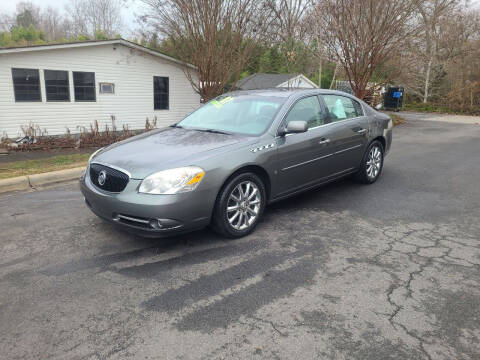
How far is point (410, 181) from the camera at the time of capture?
6.62 metres

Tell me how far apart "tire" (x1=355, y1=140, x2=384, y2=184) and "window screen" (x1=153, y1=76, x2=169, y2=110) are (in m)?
11.8

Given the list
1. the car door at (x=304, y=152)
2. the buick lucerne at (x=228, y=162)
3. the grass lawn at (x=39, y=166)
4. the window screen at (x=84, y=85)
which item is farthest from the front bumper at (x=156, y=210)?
the window screen at (x=84, y=85)

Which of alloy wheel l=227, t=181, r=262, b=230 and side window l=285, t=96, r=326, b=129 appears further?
side window l=285, t=96, r=326, b=129

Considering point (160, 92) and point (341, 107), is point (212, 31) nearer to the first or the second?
point (160, 92)

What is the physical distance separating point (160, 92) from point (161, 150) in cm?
1293

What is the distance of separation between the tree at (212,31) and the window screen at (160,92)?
2223 mm

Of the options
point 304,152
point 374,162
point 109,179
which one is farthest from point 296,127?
point 374,162

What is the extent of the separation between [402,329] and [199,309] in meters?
1.45

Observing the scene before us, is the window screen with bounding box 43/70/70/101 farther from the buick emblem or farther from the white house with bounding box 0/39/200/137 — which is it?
the buick emblem

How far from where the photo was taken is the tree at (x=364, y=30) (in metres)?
14.4

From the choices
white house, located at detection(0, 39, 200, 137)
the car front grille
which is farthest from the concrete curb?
white house, located at detection(0, 39, 200, 137)

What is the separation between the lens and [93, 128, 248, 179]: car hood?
12.2ft

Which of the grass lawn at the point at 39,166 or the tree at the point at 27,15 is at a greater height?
the tree at the point at 27,15

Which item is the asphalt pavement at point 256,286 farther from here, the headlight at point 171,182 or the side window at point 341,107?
the side window at point 341,107
